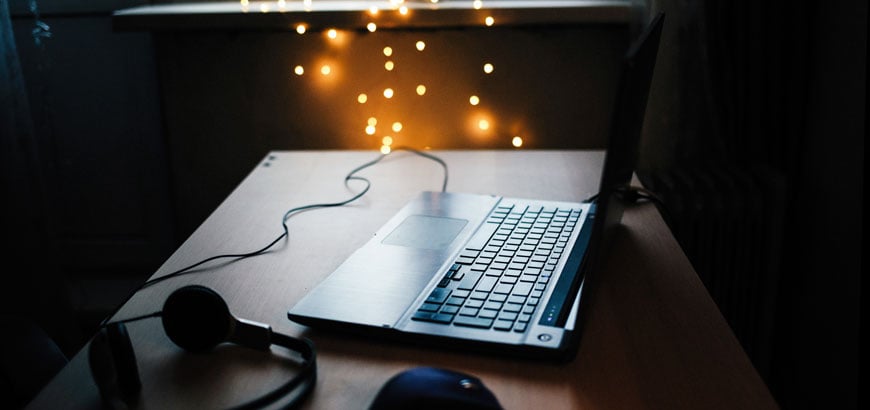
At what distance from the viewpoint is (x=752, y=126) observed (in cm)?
148

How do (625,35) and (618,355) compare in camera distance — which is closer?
(618,355)

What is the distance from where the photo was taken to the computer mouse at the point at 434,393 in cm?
60

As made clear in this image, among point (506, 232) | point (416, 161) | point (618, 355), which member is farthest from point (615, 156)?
point (416, 161)

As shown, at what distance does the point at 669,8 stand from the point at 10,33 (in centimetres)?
122

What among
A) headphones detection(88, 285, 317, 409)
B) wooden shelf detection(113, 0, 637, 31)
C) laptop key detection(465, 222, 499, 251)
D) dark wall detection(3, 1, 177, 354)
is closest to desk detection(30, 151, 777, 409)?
headphones detection(88, 285, 317, 409)

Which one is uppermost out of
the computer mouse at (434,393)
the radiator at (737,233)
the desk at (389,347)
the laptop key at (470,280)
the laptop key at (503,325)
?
the computer mouse at (434,393)

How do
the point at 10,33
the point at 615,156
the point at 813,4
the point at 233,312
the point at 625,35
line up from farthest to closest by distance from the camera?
the point at 625,35 → the point at 10,33 → the point at 813,4 → the point at 233,312 → the point at 615,156

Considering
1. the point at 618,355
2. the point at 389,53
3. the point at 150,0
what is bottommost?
the point at 618,355

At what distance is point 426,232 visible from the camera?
1.04 metres

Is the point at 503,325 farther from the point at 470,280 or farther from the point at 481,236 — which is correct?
the point at 481,236

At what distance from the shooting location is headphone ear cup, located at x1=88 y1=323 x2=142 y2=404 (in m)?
0.69

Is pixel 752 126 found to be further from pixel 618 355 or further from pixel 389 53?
pixel 618 355

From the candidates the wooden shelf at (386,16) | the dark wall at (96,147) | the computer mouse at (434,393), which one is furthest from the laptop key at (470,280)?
the dark wall at (96,147)

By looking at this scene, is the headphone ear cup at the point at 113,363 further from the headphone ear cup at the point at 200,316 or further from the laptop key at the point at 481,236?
the laptop key at the point at 481,236
